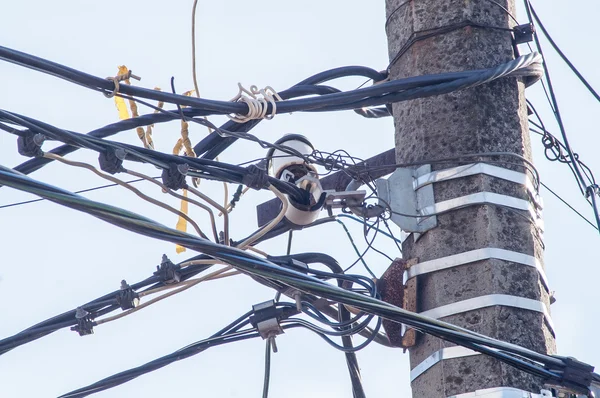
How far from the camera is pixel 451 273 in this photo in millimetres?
5480

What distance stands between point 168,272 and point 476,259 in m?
1.58

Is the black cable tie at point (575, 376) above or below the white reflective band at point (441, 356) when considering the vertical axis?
below

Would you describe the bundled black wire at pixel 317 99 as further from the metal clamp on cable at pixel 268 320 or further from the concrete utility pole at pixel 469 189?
the metal clamp on cable at pixel 268 320

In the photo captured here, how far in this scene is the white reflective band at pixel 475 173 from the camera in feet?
18.5

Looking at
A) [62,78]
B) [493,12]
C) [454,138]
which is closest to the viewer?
[62,78]

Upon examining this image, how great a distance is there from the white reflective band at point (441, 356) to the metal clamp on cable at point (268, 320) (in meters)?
0.87

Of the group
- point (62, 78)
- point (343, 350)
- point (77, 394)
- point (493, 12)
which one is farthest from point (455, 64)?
point (77, 394)

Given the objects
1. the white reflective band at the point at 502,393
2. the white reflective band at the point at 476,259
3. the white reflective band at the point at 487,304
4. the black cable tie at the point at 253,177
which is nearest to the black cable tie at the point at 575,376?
the white reflective band at the point at 502,393

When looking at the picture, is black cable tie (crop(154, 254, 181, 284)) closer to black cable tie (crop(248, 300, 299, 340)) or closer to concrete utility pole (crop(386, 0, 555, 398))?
black cable tie (crop(248, 300, 299, 340))

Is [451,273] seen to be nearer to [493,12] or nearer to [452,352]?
[452,352]

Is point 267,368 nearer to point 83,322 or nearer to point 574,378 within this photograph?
point 83,322

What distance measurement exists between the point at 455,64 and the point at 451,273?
1.15 m

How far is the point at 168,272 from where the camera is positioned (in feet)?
19.7

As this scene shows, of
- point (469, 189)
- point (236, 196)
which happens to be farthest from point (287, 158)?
point (469, 189)
